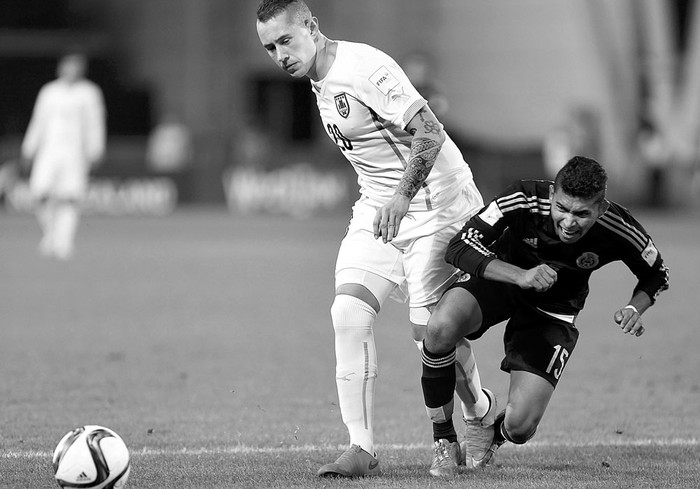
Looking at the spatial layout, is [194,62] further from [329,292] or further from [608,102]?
[329,292]

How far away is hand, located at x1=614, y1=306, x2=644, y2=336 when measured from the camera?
17.7 feet

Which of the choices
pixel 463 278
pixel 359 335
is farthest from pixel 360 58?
pixel 359 335

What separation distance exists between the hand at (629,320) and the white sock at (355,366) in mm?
1125

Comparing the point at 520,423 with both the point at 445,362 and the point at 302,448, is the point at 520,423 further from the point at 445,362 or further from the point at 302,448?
the point at 302,448

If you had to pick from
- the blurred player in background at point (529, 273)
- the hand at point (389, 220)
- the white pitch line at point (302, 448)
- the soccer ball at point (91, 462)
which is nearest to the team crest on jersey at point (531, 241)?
the blurred player in background at point (529, 273)

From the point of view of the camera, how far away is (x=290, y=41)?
18.2 ft

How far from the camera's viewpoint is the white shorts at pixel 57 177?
57.7 feet

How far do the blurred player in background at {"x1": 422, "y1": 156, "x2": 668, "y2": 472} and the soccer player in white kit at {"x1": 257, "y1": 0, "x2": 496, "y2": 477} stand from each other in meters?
0.21

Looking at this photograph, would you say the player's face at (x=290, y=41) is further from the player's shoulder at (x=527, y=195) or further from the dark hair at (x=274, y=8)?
the player's shoulder at (x=527, y=195)

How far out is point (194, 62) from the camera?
3209 cm

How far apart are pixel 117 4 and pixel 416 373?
86.0ft

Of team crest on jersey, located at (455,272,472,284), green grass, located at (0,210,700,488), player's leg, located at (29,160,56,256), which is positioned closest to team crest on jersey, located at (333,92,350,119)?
team crest on jersey, located at (455,272,472,284)

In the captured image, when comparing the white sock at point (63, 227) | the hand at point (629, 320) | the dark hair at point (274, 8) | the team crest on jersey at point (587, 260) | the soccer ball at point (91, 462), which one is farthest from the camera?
the white sock at point (63, 227)

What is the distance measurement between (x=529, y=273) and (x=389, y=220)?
2.13 ft
